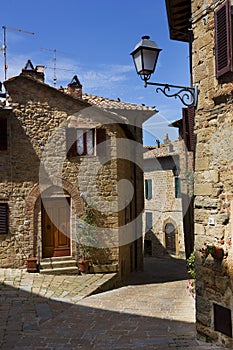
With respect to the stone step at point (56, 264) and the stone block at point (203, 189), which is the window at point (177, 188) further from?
the stone block at point (203, 189)

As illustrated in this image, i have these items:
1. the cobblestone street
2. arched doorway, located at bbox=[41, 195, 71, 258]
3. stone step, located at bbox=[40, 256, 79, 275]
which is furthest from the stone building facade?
the cobblestone street

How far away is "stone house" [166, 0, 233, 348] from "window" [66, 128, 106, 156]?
6.32 meters

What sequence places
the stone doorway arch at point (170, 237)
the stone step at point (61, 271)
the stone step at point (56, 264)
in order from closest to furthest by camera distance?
the stone step at point (61, 271) < the stone step at point (56, 264) < the stone doorway arch at point (170, 237)

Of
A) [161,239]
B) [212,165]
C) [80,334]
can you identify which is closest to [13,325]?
[80,334]

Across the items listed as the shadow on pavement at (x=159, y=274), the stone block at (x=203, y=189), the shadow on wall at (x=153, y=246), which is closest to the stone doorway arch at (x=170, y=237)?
the shadow on wall at (x=153, y=246)

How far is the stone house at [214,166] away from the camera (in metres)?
5.67

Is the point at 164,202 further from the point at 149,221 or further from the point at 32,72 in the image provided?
the point at 32,72

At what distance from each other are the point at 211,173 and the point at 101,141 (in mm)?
6800

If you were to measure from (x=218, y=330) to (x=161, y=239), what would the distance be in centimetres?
1687

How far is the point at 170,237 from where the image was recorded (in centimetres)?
2206

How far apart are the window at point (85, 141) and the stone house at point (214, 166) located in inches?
249

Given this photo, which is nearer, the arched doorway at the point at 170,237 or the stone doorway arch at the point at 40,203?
the stone doorway arch at the point at 40,203

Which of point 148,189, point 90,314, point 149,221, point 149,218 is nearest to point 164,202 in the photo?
point 148,189

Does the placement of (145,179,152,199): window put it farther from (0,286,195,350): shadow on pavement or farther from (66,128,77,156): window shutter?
(0,286,195,350): shadow on pavement
